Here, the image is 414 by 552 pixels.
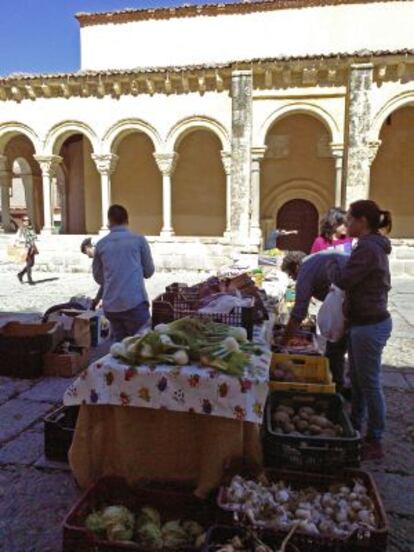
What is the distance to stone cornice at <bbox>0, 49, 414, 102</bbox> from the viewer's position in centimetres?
1329

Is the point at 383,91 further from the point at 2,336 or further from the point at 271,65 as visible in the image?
the point at 2,336

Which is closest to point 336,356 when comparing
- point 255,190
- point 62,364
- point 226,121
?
point 62,364

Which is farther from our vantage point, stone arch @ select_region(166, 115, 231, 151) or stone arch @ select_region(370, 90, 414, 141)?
stone arch @ select_region(166, 115, 231, 151)

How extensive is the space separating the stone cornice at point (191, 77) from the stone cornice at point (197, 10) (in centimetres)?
404

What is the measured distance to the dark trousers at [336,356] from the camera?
14.3 feet

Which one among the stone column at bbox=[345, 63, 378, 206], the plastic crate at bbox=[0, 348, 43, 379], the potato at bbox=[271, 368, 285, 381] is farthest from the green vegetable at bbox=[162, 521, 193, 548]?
the stone column at bbox=[345, 63, 378, 206]

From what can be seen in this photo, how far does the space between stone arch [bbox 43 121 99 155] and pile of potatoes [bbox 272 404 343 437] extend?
13902 mm

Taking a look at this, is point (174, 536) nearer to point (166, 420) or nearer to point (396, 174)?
point (166, 420)

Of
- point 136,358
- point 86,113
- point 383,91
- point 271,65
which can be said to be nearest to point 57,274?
point 86,113

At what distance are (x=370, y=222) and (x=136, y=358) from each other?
1810 mm

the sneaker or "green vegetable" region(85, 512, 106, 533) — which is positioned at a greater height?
"green vegetable" region(85, 512, 106, 533)

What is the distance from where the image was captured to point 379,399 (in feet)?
11.4

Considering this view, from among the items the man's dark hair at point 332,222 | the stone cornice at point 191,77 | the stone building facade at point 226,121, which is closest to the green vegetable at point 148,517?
the man's dark hair at point 332,222

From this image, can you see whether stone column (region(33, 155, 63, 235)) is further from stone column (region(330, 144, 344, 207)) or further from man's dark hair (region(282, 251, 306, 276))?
man's dark hair (region(282, 251, 306, 276))
